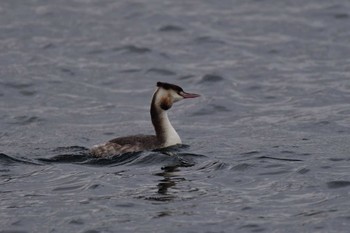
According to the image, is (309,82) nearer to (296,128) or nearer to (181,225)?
(296,128)

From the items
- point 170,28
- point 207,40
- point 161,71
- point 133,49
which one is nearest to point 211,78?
point 161,71

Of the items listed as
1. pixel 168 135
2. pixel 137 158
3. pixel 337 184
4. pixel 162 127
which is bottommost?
pixel 337 184

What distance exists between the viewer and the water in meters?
12.5

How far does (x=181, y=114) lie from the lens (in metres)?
18.3

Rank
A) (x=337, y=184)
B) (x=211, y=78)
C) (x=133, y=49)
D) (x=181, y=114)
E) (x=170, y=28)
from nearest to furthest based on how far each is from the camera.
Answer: (x=337, y=184), (x=181, y=114), (x=211, y=78), (x=133, y=49), (x=170, y=28)

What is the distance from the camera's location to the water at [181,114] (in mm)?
12484

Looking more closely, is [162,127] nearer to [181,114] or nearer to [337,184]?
[337,184]

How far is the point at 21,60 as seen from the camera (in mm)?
21766

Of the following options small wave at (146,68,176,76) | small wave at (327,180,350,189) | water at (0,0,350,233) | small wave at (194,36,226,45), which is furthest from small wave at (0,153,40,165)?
small wave at (194,36,226,45)

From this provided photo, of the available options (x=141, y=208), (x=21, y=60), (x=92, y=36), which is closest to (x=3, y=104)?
(x=21, y=60)

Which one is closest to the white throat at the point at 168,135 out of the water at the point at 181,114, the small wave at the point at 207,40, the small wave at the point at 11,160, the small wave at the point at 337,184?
the water at the point at 181,114

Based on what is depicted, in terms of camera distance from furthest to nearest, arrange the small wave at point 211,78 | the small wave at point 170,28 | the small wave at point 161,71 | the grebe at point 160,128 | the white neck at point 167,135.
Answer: the small wave at point 170,28 < the small wave at point 161,71 < the small wave at point 211,78 < the white neck at point 167,135 < the grebe at point 160,128

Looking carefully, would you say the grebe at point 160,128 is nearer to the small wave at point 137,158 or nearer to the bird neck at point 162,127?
the bird neck at point 162,127

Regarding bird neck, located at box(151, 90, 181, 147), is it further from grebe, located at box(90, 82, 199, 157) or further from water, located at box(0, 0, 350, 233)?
water, located at box(0, 0, 350, 233)
